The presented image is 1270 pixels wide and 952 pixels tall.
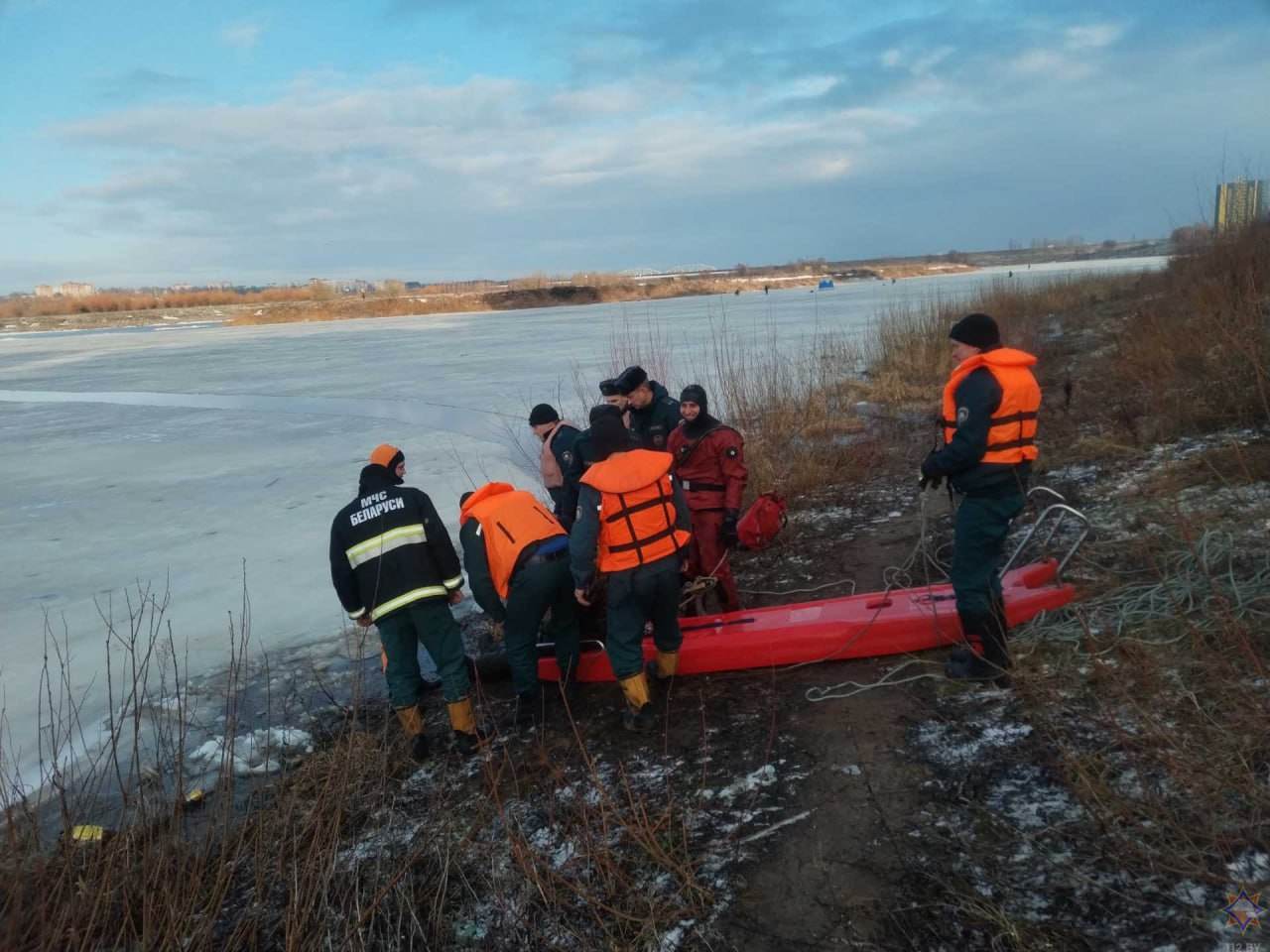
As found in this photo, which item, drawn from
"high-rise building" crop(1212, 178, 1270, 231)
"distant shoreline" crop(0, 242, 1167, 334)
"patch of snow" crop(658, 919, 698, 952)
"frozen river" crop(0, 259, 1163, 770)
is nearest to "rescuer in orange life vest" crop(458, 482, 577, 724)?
"patch of snow" crop(658, 919, 698, 952)

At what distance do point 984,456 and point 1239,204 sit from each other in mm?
9529

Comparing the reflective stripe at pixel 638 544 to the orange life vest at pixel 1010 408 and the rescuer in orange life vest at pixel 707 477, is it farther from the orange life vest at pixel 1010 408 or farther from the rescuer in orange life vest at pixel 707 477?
the orange life vest at pixel 1010 408

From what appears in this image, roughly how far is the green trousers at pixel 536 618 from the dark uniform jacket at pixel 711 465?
0.88 m

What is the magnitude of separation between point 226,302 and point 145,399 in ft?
168

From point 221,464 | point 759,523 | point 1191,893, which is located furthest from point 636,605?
point 221,464

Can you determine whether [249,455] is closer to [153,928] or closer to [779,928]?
[153,928]

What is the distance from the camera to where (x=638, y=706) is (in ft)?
11.9

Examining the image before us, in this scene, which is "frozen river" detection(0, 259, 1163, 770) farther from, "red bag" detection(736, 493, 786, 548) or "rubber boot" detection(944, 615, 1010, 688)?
"rubber boot" detection(944, 615, 1010, 688)

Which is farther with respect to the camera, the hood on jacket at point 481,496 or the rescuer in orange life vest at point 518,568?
the hood on jacket at point 481,496

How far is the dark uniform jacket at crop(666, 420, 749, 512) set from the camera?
14.0 feet

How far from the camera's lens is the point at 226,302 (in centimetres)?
5975

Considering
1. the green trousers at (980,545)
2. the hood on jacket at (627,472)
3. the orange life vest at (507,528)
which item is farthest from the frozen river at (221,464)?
the green trousers at (980,545)

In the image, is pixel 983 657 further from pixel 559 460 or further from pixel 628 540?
pixel 559 460

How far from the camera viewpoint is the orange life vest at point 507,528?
3631 millimetres
